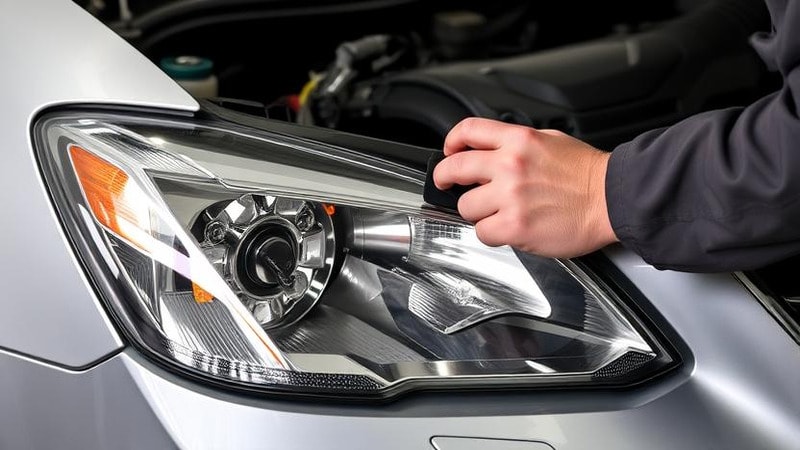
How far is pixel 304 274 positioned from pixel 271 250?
0.14 ft

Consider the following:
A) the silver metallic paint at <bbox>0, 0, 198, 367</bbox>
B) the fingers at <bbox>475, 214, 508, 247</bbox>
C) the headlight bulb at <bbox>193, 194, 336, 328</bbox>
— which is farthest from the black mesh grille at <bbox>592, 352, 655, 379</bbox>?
the silver metallic paint at <bbox>0, 0, 198, 367</bbox>

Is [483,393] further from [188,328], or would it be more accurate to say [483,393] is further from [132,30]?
[132,30]

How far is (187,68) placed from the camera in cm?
151

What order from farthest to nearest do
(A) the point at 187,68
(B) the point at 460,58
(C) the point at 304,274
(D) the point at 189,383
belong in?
(B) the point at 460,58 < (A) the point at 187,68 < (C) the point at 304,274 < (D) the point at 189,383

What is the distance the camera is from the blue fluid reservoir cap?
151cm

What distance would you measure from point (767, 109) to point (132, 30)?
108 cm

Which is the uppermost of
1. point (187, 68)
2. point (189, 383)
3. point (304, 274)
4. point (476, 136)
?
point (187, 68)

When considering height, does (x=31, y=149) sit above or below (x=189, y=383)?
above

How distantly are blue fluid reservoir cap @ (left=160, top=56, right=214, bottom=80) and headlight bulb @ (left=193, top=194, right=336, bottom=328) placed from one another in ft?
2.27

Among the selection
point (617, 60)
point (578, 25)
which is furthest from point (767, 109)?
point (578, 25)

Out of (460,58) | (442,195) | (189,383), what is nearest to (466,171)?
(442,195)

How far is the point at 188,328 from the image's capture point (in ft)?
2.66

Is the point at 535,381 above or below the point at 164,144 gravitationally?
below

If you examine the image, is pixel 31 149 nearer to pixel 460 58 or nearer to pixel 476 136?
pixel 476 136
